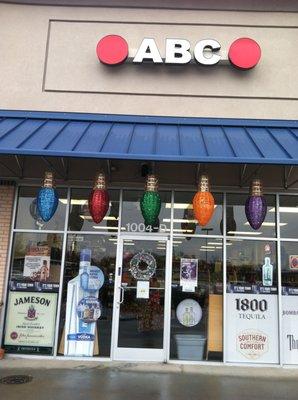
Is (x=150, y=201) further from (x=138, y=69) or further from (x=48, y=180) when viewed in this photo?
(x=138, y=69)

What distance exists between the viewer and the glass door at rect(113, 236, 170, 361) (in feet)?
29.3

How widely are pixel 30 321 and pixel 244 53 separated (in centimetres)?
703

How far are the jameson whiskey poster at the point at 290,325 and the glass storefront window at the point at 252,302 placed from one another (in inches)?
6.1

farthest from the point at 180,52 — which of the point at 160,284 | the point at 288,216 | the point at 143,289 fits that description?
the point at 143,289

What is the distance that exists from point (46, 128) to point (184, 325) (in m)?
4.68

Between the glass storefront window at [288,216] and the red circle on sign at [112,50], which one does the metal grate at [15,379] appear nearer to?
the glass storefront window at [288,216]

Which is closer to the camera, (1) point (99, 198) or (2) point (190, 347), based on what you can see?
(1) point (99, 198)

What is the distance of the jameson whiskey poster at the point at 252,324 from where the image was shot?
8.91m

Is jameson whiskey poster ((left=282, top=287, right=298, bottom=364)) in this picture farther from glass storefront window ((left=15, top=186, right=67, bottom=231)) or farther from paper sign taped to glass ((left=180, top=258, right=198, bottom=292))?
glass storefront window ((left=15, top=186, right=67, bottom=231))

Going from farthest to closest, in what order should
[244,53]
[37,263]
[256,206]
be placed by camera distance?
[244,53]
[37,263]
[256,206]

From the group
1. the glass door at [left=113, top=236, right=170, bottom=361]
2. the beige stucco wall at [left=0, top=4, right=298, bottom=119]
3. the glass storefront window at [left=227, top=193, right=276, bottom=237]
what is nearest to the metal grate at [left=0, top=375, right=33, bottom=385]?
the glass door at [left=113, top=236, right=170, bottom=361]

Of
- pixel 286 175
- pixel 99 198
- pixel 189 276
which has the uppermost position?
pixel 286 175

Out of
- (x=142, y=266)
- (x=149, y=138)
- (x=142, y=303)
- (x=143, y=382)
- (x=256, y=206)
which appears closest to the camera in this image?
(x=143, y=382)

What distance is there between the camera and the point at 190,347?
903 centimetres
